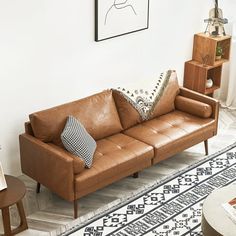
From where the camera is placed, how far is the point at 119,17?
18.2 ft

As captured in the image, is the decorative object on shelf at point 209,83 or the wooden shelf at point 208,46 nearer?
the wooden shelf at point 208,46

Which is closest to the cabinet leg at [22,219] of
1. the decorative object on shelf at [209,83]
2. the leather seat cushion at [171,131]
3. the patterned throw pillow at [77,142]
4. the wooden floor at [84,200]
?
the wooden floor at [84,200]

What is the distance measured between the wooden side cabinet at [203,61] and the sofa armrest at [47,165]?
255 cm

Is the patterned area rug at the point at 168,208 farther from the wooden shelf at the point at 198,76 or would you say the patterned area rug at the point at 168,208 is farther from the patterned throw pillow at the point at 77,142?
the wooden shelf at the point at 198,76

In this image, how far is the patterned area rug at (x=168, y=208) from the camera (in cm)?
452

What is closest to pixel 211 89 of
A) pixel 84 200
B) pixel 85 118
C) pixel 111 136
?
pixel 111 136

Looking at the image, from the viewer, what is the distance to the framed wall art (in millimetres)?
5383

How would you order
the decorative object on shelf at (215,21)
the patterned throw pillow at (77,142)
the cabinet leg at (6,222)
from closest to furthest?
1. the cabinet leg at (6,222)
2. the patterned throw pillow at (77,142)
3. the decorative object on shelf at (215,21)

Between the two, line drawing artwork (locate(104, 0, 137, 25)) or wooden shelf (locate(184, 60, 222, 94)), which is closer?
line drawing artwork (locate(104, 0, 137, 25))

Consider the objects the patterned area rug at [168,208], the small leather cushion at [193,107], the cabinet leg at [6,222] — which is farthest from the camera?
the small leather cushion at [193,107]

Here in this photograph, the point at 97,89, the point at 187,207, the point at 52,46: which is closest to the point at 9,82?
the point at 52,46

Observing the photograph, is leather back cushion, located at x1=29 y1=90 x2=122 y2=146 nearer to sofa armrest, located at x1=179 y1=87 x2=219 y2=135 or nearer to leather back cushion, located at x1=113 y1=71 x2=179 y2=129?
leather back cushion, located at x1=113 y1=71 x2=179 y2=129

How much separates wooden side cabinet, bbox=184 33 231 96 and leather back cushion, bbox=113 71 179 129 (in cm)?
78

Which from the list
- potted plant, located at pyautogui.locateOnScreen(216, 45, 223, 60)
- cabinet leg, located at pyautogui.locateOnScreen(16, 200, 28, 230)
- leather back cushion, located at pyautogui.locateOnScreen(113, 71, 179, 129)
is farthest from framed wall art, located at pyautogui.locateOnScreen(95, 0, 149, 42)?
cabinet leg, located at pyautogui.locateOnScreen(16, 200, 28, 230)
